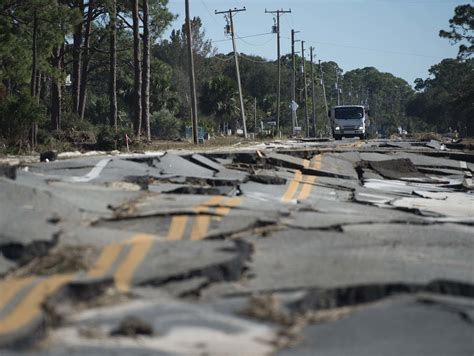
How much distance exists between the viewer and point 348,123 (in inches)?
2007

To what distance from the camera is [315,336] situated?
462 centimetres

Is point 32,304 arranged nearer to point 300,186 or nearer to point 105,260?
point 105,260

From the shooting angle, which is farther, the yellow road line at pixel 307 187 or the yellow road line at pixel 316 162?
the yellow road line at pixel 316 162

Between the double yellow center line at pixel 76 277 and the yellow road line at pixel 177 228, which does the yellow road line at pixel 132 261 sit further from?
the yellow road line at pixel 177 228

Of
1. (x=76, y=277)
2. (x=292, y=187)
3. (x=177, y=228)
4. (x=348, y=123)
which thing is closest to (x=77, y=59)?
(x=348, y=123)

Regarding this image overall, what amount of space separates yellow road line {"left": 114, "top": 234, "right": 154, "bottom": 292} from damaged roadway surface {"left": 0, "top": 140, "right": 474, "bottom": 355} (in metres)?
0.02

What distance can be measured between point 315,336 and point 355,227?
4.33 m

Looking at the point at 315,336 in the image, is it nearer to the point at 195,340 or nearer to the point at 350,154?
the point at 195,340

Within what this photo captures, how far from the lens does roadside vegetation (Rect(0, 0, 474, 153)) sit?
84.0 feet

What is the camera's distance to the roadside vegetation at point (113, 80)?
25.6 meters

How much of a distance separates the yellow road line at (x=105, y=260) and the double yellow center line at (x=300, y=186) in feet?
17.4

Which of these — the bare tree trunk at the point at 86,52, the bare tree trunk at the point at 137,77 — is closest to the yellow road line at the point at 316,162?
the bare tree trunk at the point at 137,77

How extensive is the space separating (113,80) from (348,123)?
1652cm

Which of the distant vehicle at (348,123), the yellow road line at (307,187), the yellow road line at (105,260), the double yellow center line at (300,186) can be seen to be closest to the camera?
the yellow road line at (105,260)
